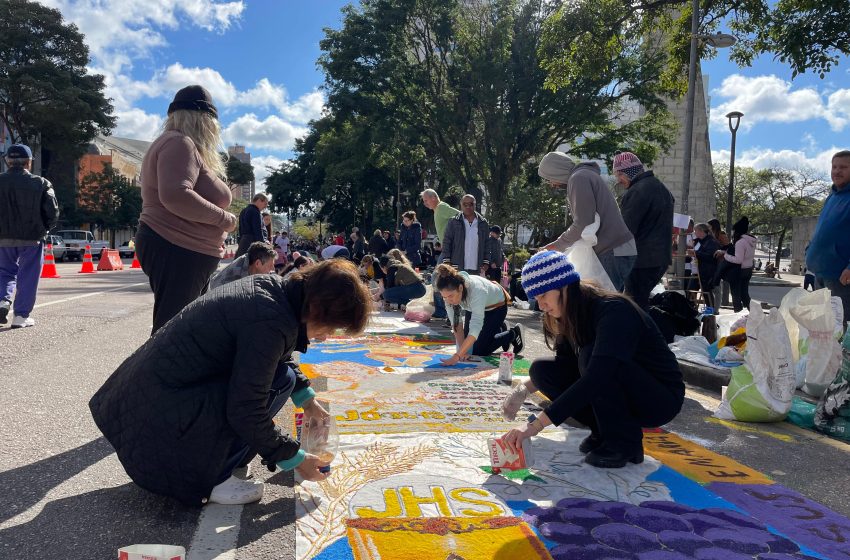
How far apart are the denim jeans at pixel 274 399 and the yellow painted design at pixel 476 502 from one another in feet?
2.71

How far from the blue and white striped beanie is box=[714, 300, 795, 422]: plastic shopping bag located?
1964 millimetres

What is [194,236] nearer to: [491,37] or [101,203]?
[491,37]

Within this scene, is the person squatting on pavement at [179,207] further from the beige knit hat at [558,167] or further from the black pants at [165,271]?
the beige knit hat at [558,167]

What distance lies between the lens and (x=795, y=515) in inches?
106

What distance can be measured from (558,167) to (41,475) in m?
4.33

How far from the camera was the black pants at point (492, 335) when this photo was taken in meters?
6.08

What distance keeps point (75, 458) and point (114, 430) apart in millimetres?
789

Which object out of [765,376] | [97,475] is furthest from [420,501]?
[765,376]

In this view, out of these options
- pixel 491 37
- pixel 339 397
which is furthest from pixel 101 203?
pixel 339 397

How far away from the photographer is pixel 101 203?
4266 cm

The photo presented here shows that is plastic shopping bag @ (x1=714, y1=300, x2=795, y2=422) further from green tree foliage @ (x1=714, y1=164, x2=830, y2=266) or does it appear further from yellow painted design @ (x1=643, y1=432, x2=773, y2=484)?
green tree foliage @ (x1=714, y1=164, x2=830, y2=266)

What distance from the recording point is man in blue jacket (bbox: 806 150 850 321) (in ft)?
16.4

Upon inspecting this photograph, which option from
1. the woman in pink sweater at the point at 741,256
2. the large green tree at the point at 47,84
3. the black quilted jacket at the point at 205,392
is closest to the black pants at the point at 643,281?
the black quilted jacket at the point at 205,392

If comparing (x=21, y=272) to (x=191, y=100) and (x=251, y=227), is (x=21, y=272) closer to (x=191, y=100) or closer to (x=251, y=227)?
(x=251, y=227)
